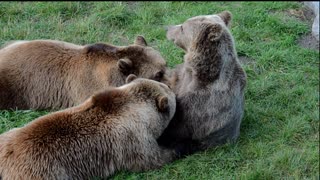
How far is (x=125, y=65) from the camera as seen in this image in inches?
272

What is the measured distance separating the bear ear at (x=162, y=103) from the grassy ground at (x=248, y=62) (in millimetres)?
619

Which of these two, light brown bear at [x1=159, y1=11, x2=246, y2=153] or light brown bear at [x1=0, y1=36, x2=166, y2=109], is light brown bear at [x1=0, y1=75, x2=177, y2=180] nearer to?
light brown bear at [x1=159, y1=11, x2=246, y2=153]

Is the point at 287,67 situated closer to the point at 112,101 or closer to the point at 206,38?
the point at 206,38

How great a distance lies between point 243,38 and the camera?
926 cm

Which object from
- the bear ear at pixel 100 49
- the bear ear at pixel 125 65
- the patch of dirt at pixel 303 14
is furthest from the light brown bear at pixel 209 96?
the patch of dirt at pixel 303 14

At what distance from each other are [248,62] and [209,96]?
2228mm

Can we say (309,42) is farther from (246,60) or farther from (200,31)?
(200,31)

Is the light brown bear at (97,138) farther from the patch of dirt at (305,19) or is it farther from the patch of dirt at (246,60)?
the patch of dirt at (305,19)

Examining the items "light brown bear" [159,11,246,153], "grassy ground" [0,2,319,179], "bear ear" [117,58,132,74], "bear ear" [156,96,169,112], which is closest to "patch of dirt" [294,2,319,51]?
"grassy ground" [0,2,319,179]

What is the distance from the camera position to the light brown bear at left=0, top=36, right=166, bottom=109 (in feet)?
23.3

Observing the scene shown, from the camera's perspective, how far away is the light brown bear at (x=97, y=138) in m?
5.61

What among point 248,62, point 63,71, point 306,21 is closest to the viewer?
point 63,71

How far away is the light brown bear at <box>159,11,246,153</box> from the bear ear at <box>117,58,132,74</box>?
71 centimetres

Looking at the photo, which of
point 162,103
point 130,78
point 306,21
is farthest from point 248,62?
point 162,103
